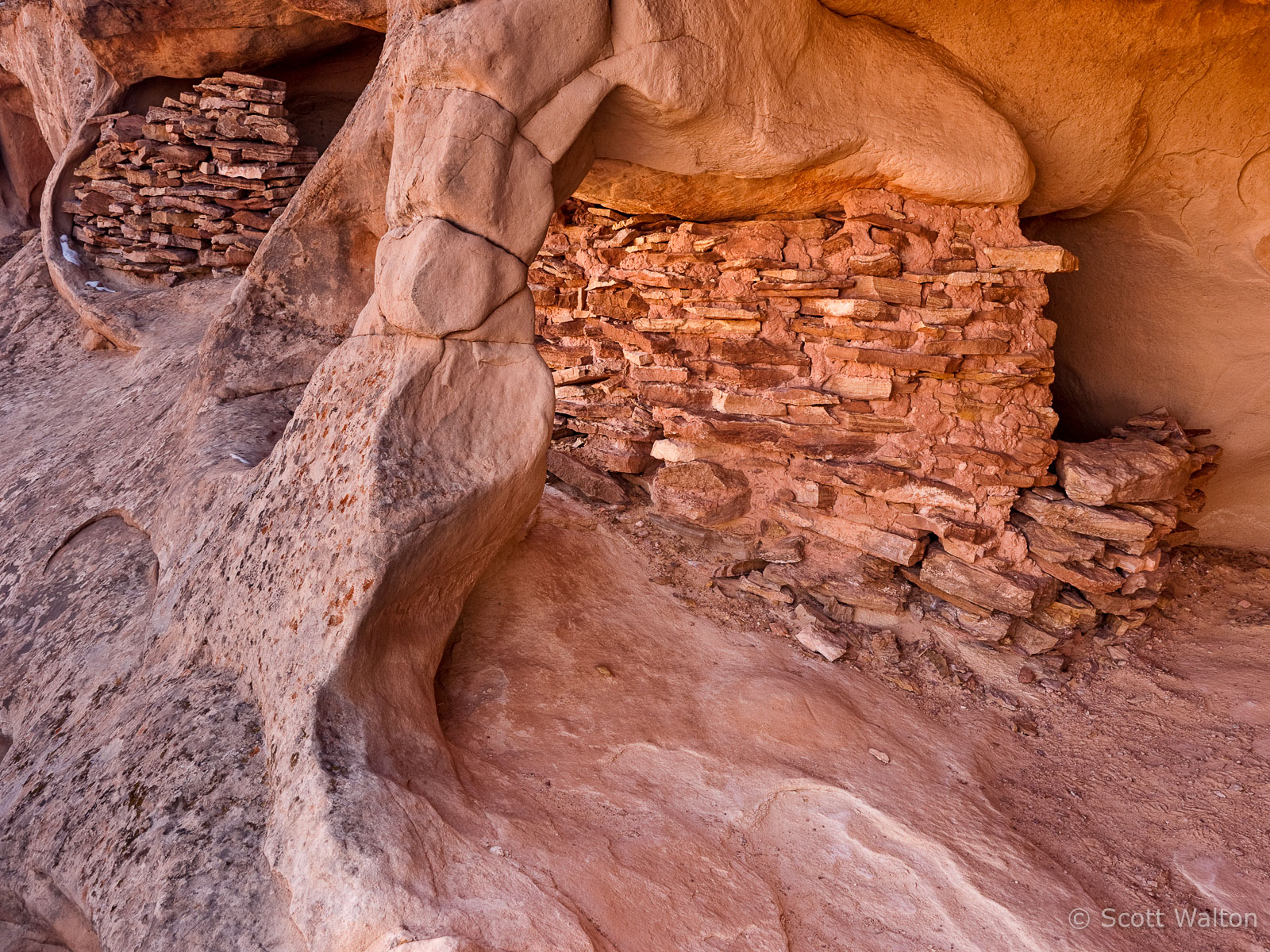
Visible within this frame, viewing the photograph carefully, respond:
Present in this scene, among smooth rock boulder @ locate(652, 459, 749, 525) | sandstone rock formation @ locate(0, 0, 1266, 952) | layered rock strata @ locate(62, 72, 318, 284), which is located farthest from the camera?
layered rock strata @ locate(62, 72, 318, 284)

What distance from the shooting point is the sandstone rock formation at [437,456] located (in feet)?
5.36

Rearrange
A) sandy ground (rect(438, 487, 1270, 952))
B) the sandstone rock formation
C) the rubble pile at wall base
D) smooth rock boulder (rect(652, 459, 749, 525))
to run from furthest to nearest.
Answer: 1. smooth rock boulder (rect(652, 459, 749, 525))
2. the rubble pile at wall base
3. sandy ground (rect(438, 487, 1270, 952))
4. the sandstone rock formation

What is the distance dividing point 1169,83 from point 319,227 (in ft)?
10.3

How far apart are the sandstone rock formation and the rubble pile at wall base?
0.02 m

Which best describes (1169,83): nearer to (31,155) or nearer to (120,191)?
(120,191)

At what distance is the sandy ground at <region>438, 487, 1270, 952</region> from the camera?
1.74 metres

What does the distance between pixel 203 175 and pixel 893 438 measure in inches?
163

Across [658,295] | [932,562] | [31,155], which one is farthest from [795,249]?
[31,155]

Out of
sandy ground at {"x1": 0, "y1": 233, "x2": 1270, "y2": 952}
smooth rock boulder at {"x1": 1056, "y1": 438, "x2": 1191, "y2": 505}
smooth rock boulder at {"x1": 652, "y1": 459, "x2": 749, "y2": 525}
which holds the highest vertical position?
smooth rock boulder at {"x1": 1056, "y1": 438, "x2": 1191, "y2": 505}

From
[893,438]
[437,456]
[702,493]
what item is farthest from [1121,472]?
[437,456]

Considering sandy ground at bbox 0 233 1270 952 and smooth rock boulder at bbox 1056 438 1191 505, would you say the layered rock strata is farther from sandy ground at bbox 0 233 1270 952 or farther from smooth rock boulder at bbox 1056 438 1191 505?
smooth rock boulder at bbox 1056 438 1191 505

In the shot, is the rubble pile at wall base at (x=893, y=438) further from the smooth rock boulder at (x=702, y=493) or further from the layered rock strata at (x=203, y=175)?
the layered rock strata at (x=203, y=175)

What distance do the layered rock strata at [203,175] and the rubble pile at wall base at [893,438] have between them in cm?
279

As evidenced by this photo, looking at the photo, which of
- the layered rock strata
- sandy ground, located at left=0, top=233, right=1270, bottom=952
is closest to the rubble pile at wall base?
sandy ground, located at left=0, top=233, right=1270, bottom=952
